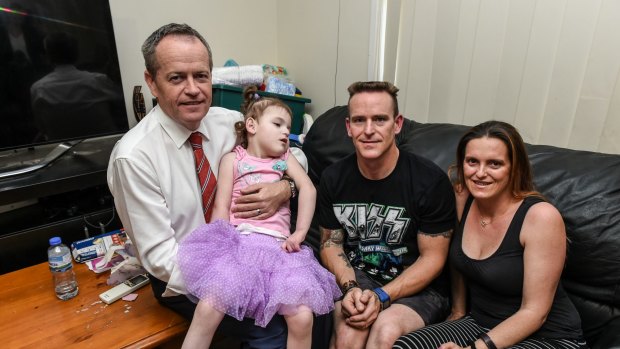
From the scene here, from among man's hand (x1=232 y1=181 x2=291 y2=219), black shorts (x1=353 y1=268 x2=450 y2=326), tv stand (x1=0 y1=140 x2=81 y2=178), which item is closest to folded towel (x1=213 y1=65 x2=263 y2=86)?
tv stand (x1=0 y1=140 x2=81 y2=178)

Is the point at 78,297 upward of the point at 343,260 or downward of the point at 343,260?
downward

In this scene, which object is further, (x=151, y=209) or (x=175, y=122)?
(x=175, y=122)

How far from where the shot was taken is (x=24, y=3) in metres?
1.92

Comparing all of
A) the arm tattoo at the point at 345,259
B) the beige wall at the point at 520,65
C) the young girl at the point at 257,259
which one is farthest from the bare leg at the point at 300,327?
A: the beige wall at the point at 520,65

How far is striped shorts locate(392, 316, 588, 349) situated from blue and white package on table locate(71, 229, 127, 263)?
1431mm

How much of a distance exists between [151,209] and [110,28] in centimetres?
144

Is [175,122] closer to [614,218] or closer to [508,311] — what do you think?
[508,311]

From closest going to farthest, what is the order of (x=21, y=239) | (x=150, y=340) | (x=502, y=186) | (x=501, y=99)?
(x=502, y=186), (x=150, y=340), (x=501, y=99), (x=21, y=239)

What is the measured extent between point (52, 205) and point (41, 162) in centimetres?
26

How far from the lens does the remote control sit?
157 centimetres

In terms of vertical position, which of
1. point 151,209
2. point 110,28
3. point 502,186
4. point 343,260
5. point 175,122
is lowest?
point 343,260

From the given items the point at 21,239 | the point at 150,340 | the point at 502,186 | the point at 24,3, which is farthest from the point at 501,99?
the point at 21,239

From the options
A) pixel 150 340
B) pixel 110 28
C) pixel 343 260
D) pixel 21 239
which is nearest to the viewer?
pixel 150 340

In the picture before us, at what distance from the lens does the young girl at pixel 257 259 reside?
3.98 feet
